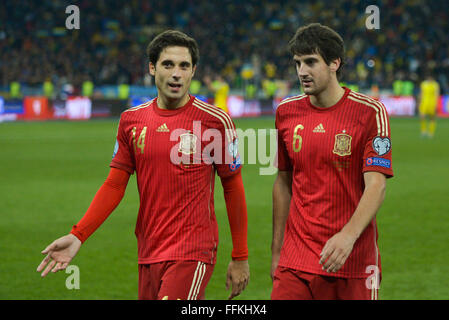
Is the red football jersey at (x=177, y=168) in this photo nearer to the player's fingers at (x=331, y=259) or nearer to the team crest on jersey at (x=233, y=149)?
the team crest on jersey at (x=233, y=149)

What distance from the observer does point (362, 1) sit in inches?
1786

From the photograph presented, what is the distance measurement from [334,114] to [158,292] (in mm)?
1315

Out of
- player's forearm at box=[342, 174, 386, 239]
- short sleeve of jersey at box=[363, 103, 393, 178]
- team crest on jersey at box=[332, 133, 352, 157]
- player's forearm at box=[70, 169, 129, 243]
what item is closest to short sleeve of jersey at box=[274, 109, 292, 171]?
team crest on jersey at box=[332, 133, 352, 157]

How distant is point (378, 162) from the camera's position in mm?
3693

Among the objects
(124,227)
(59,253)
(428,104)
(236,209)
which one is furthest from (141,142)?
(428,104)

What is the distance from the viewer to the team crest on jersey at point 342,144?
3.81 metres

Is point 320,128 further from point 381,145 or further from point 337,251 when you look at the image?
point 337,251

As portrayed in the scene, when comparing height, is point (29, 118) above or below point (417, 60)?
below

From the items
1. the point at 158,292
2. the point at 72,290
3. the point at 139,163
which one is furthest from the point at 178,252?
the point at 72,290

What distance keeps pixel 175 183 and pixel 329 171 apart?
84 centimetres

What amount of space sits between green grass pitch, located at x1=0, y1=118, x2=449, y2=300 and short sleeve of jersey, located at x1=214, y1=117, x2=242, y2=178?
2.73 meters

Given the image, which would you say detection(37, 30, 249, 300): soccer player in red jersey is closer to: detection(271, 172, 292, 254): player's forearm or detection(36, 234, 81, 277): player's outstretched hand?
detection(36, 234, 81, 277): player's outstretched hand

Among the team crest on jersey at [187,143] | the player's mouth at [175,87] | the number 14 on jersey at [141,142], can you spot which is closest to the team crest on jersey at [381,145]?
the team crest on jersey at [187,143]
